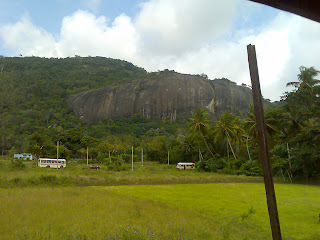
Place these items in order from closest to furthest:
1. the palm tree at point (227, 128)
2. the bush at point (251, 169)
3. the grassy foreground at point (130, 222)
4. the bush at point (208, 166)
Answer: the grassy foreground at point (130, 222), the bush at point (251, 169), the bush at point (208, 166), the palm tree at point (227, 128)

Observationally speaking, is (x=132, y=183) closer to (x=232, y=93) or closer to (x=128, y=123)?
(x=128, y=123)

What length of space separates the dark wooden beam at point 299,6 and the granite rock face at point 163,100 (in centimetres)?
7317

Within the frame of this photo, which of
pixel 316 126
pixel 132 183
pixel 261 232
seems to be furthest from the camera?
pixel 132 183

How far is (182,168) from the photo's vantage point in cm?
4019

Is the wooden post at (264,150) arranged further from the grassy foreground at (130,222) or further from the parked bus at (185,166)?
the parked bus at (185,166)

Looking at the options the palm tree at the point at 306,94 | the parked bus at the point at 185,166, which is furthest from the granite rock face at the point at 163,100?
the palm tree at the point at 306,94

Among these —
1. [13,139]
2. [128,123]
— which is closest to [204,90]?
[128,123]

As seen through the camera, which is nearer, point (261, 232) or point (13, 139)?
point (261, 232)

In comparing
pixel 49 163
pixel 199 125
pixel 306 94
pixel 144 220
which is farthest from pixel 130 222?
pixel 49 163

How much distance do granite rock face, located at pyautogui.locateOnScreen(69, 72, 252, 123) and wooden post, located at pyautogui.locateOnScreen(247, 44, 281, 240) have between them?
71020 millimetres

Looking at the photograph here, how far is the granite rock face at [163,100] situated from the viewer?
75312mm

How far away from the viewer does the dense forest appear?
84.4 feet

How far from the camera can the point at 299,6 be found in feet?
5.26

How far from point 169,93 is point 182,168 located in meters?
38.9
